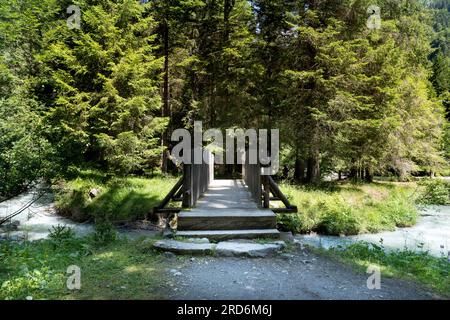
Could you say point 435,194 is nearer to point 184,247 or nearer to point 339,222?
point 339,222

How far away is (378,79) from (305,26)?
3605 millimetres

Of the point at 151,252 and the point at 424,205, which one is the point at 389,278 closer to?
the point at 151,252

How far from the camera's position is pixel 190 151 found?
703cm

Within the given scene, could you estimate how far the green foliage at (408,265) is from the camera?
446cm

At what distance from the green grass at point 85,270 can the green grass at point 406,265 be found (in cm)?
311

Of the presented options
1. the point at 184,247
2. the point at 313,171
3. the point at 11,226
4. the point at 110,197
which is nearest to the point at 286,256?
the point at 184,247

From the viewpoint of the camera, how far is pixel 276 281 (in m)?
4.09

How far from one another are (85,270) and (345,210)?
30.5 ft

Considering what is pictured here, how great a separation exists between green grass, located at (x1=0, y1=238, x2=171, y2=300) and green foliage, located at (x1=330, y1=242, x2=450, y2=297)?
3.20 meters

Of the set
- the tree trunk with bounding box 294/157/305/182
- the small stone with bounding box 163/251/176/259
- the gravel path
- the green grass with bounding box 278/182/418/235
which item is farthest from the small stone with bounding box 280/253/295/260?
the tree trunk with bounding box 294/157/305/182

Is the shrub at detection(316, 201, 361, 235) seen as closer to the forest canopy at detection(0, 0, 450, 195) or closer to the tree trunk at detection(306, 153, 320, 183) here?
the forest canopy at detection(0, 0, 450, 195)

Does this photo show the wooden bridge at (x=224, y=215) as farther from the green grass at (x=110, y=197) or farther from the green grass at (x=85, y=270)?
the green grass at (x=110, y=197)

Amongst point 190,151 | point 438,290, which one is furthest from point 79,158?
point 438,290

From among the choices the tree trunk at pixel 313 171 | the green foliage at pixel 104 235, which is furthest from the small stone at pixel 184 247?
the tree trunk at pixel 313 171
